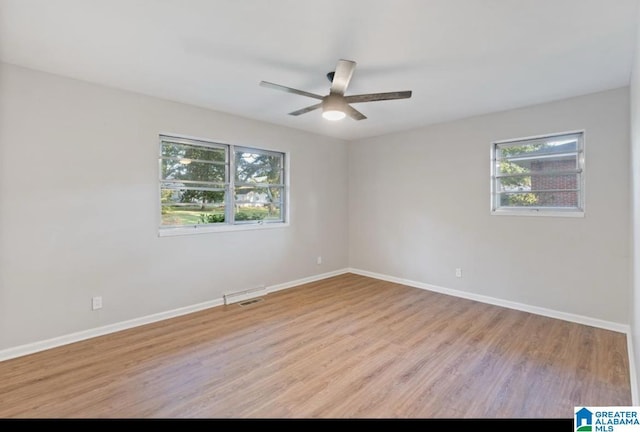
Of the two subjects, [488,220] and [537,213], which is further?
[488,220]

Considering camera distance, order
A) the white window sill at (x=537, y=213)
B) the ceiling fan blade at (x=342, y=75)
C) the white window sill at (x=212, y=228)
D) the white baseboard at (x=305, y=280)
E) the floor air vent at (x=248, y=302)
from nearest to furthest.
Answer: the ceiling fan blade at (x=342, y=75), the white window sill at (x=537, y=213), the white window sill at (x=212, y=228), the floor air vent at (x=248, y=302), the white baseboard at (x=305, y=280)

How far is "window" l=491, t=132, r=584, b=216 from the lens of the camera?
11.4 ft

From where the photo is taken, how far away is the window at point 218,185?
11.9ft

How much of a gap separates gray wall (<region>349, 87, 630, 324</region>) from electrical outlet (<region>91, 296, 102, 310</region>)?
12.7 feet

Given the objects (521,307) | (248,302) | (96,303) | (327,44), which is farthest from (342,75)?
(521,307)

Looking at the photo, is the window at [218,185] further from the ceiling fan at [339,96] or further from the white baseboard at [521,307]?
the white baseboard at [521,307]

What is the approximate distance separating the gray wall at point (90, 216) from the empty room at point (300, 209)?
2cm

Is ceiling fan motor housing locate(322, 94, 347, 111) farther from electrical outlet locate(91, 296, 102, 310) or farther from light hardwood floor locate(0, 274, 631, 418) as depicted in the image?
electrical outlet locate(91, 296, 102, 310)

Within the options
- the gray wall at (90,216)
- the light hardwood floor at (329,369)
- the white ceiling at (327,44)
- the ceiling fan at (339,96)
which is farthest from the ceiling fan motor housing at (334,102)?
the light hardwood floor at (329,369)

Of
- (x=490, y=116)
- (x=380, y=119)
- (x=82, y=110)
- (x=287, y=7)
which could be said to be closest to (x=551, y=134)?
(x=490, y=116)

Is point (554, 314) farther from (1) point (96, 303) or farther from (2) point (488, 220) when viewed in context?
(1) point (96, 303)

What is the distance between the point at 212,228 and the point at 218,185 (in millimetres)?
569

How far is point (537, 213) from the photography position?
3650 mm

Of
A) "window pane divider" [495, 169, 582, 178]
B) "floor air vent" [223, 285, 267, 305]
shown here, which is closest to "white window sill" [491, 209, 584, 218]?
"window pane divider" [495, 169, 582, 178]
